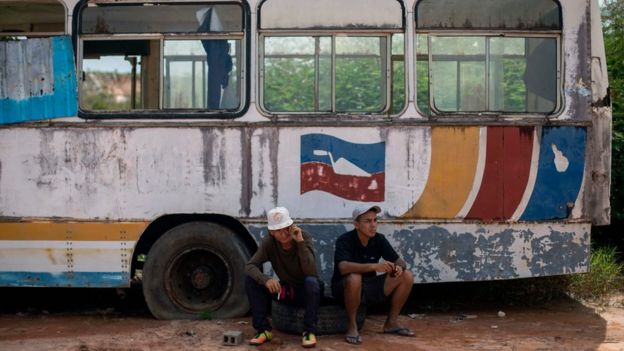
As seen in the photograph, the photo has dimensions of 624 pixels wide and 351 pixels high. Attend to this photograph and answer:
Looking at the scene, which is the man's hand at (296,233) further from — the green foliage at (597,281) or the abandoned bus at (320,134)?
the green foliage at (597,281)

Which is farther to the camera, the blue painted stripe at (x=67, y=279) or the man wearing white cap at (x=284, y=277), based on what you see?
the blue painted stripe at (x=67, y=279)

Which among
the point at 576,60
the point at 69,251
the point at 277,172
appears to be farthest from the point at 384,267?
the point at 69,251

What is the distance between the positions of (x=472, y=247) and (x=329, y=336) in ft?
4.74

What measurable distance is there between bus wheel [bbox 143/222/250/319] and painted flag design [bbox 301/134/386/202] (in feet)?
2.80

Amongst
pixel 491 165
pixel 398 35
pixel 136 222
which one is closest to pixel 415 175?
pixel 491 165

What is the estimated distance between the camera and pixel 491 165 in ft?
25.4

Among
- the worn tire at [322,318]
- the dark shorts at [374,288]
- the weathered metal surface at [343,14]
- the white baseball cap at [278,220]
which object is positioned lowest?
the worn tire at [322,318]

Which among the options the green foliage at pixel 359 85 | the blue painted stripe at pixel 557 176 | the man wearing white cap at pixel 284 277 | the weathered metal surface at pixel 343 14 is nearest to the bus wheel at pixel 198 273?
the man wearing white cap at pixel 284 277

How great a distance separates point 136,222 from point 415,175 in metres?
2.37

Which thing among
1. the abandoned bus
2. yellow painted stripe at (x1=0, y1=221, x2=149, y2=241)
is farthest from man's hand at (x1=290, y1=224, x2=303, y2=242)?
yellow painted stripe at (x1=0, y1=221, x2=149, y2=241)

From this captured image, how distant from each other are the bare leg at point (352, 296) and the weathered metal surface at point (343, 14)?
82.4 inches

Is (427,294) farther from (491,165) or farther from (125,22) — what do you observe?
(125,22)

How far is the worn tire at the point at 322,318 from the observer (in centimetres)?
724

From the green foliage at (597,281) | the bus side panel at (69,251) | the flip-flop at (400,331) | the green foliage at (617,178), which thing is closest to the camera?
the flip-flop at (400,331)
